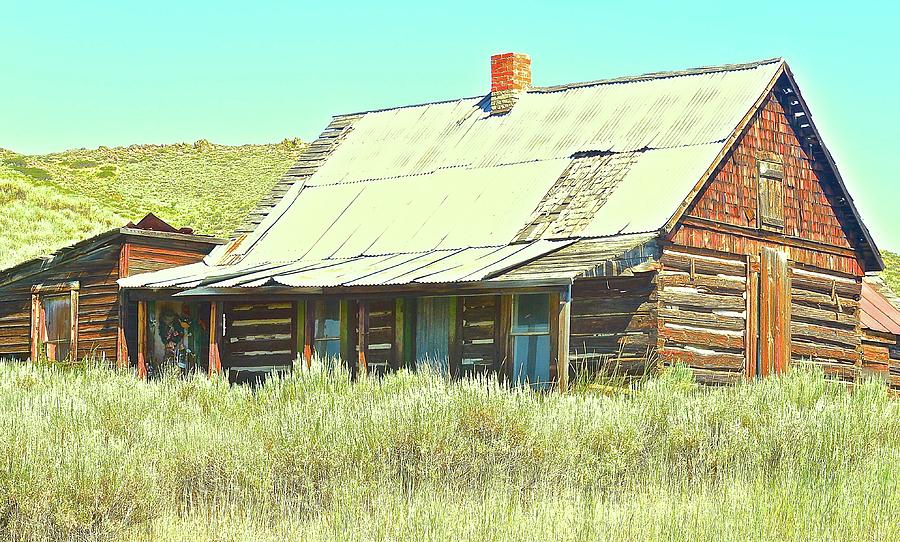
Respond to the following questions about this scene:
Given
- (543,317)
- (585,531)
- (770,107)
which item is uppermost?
(770,107)

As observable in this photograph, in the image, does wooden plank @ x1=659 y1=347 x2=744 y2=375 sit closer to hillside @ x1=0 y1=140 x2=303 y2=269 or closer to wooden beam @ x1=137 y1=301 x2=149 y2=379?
wooden beam @ x1=137 y1=301 x2=149 y2=379

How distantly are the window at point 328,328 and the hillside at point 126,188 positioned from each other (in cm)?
1843

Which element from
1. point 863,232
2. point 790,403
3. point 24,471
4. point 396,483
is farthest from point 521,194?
point 24,471

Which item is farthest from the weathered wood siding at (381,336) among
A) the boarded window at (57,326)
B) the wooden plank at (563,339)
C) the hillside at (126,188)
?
the hillside at (126,188)

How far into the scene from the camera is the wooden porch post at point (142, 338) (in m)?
21.3

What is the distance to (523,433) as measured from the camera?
1230 cm

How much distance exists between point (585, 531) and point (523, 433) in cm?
313

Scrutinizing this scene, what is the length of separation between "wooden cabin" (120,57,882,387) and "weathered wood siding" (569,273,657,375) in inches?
1.1

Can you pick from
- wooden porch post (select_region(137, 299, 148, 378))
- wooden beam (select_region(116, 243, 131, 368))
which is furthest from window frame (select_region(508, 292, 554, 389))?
wooden beam (select_region(116, 243, 131, 368))

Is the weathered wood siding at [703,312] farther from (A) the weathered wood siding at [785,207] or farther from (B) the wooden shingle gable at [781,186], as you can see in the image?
(B) the wooden shingle gable at [781,186]

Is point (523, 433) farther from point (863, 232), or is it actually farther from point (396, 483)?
point (863, 232)

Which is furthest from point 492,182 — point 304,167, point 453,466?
point 453,466

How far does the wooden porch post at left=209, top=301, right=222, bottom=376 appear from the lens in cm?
2019

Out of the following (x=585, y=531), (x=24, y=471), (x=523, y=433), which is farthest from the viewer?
(x=523, y=433)
